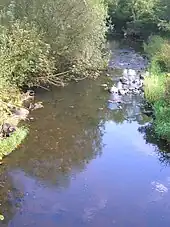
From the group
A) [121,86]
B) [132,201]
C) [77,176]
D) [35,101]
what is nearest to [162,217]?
[132,201]

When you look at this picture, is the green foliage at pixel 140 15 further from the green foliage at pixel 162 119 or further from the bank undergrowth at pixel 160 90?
the green foliage at pixel 162 119

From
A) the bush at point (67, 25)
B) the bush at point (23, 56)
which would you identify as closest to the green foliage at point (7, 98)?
the bush at point (23, 56)

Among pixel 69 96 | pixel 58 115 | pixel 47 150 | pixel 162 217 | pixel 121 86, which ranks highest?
pixel 121 86

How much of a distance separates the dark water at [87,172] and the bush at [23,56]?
6.64ft

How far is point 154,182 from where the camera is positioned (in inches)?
648

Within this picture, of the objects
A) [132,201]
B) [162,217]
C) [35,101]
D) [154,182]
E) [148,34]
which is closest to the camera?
[162,217]

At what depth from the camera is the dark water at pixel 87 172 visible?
1404cm

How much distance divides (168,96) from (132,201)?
26.4 ft

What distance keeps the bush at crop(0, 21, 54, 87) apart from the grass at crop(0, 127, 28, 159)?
10.2 ft

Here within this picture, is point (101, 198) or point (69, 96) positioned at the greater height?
point (69, 96)

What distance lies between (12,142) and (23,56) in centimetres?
666

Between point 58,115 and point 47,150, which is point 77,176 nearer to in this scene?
point 47,150

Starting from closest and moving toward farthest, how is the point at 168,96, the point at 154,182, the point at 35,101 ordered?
the point at 154,182
the point at 168,96
the point at 35,101

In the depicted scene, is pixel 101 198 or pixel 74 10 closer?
pixel 101 198
